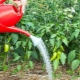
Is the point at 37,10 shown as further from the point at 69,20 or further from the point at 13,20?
the point at 13,20

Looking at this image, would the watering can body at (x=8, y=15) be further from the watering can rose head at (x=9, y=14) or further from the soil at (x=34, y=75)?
the soil at (x=34, y=75)

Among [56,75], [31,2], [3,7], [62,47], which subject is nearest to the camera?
[3,7]

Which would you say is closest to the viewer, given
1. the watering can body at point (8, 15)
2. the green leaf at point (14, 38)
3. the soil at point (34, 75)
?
the watering can body at point (8, 15)

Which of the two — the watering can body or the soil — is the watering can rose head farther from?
the soil

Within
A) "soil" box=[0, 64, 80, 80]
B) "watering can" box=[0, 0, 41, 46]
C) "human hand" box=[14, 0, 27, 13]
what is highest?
"human hand" box=[14, 0, 27, 13]

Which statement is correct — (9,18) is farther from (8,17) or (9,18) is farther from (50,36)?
(50,36)

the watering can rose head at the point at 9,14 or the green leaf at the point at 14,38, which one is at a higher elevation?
the watering can rose head at the point at 9,14

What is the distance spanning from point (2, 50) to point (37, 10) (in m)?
0.52

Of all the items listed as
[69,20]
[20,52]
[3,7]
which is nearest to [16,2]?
[3,7]

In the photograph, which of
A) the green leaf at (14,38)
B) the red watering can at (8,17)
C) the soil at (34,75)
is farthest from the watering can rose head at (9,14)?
the soil at (34,75)

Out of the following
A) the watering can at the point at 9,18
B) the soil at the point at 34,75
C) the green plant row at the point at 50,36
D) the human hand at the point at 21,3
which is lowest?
the soil at the point at 34,75

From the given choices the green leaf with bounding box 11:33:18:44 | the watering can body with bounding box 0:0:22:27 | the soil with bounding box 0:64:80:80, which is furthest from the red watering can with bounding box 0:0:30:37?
the soil with bounding box 0:64:80:80

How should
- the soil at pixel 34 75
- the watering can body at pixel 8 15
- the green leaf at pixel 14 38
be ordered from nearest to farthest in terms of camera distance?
1. the watering can body at pixel 8 15
2. the green leaf at pixel 14 38
3. the soil at pixel 34 75

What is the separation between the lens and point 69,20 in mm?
3145
